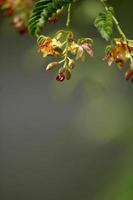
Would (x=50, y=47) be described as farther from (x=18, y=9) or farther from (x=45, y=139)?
(x=45, y=139)

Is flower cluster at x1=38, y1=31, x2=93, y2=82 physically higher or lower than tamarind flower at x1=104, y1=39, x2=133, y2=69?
higher

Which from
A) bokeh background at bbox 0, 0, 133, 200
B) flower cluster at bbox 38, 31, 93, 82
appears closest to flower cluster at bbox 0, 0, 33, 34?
flower cluster at bbox 38, 31, 93, 82

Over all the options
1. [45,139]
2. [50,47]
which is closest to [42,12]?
[50,47]

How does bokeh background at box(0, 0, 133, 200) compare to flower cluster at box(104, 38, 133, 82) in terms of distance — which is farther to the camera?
bokeh background at box(0, 0, 133, 200)

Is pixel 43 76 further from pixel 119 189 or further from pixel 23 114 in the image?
pixel 119 189

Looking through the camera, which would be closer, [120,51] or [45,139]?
[120,51]

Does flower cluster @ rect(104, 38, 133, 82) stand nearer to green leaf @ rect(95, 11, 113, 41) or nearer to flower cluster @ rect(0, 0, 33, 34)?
green leaf @ rect(95, 11, 113, 41)

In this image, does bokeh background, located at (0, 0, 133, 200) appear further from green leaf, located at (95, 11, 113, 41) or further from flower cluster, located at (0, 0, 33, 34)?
green leaf, located at (95, 11, 113, 41)
